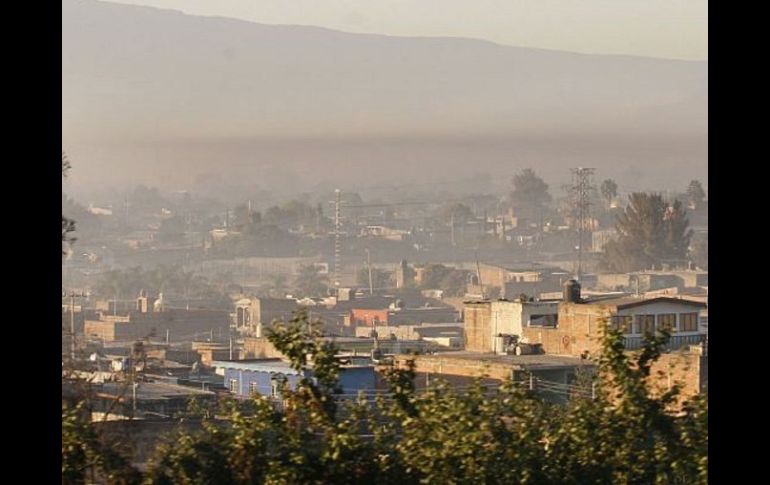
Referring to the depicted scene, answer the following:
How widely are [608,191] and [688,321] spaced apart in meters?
9.02

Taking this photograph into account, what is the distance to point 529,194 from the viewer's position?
1753 centimetres

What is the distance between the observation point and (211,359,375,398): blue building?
385cm

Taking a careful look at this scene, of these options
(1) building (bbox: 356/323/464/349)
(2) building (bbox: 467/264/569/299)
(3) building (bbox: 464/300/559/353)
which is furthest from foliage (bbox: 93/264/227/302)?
(2) building (bbox: 467/264/569/299)

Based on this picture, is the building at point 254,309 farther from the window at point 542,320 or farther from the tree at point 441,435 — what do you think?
the tree at point 441,435

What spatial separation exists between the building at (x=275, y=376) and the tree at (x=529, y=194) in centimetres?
1058

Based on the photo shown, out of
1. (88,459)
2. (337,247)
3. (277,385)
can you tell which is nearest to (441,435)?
(277,385)

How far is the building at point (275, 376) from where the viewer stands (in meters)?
3.83

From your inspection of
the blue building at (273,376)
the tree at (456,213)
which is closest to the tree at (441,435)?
the blue building at (273,376)

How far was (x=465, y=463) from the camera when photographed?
3537 millimetres

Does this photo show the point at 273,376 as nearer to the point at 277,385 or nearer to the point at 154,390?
the point at 277,385

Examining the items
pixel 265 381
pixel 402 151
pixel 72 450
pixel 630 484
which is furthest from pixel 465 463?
pixel 402 151

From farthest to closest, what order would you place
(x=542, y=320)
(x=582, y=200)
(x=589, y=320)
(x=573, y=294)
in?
(x=582, y=200) → (x=573, y=294) → (x=542, y=320) → (x=589, y=320)
